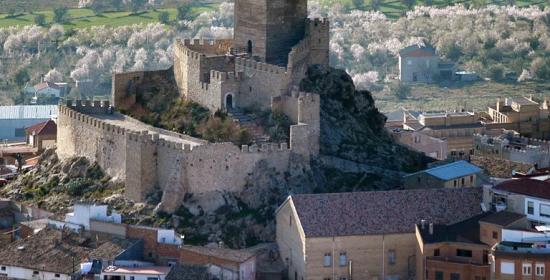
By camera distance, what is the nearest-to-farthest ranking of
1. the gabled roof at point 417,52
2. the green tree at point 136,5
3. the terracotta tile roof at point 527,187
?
1. the terracotta tile roof at point 527,187
2. the gabled roof at point 417,52
3. the green tree at point 136,5

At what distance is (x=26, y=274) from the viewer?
7200cm

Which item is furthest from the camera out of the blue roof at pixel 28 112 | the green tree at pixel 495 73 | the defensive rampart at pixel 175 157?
the green tree at pixel 495 73

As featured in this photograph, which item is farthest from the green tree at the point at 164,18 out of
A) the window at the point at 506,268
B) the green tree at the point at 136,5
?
the window at the point at 506,268

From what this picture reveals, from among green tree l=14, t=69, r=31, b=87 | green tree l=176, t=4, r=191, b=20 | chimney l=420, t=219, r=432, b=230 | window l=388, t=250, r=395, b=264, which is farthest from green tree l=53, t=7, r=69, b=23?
chimney l=420, t=219, r=432, b=230

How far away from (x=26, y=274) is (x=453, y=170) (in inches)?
539

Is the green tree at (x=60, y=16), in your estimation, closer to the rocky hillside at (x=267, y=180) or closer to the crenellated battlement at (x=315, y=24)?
the rocky hillside at (x=267, y=180)

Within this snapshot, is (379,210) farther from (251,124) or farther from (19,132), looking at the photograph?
(19,132)

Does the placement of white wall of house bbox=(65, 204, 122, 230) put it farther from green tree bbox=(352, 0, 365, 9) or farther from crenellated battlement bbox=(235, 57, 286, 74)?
green tree bbox=(352, 0, 365, 9)

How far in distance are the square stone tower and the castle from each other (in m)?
0.03

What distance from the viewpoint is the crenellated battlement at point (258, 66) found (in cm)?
7525

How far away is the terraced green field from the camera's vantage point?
448ft

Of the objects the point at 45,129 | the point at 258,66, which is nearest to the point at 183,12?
the point at 45,129

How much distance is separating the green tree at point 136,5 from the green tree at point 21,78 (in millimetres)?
16255

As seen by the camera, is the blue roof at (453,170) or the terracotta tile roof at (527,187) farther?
the blue roof at (453,170)
